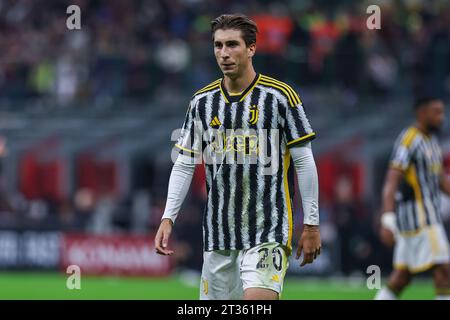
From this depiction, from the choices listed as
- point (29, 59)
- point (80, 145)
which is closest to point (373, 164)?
point (80, 145)

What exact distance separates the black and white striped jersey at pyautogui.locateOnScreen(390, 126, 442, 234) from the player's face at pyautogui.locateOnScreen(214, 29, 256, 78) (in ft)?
14.8

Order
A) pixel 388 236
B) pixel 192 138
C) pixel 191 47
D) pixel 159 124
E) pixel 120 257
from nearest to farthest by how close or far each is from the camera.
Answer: pixel 192 138
pixel 388 236
pixel 120 257
pixel 191 47
pixel 159 124

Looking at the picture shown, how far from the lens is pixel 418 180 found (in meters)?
12.4

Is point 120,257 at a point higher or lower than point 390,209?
lower

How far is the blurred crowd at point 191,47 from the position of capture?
73.6ft

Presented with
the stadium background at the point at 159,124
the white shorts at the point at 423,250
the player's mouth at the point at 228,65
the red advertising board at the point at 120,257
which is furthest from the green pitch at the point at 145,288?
the player's mouth at the point at 228,65

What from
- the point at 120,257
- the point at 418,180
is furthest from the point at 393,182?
the point at 120,257

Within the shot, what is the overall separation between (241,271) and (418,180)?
4.75 metres

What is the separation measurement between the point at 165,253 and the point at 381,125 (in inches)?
569

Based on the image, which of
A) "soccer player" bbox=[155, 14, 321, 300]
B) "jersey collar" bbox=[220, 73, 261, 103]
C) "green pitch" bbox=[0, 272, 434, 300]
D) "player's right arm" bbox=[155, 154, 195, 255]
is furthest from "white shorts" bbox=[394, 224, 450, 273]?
"jersey collar" bbox=[220, 73, 261, 103]

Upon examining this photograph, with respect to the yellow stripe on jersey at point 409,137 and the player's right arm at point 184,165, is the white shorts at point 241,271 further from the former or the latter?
the yellow stripe on jersey at point 409,137

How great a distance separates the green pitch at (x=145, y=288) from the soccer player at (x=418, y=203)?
3578 mm

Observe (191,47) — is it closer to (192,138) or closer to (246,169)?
(192,138)
